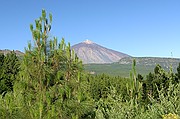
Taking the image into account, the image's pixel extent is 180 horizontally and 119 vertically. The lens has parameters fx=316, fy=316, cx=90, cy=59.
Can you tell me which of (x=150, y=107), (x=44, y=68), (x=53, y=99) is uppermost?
(x=44, y=68)

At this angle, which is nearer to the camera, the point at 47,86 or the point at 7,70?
the point at 47,86

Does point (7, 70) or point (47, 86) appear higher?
point (7, 70)

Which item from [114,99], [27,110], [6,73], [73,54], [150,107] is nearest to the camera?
[27,110]

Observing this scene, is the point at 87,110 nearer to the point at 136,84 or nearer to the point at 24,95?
the point at 24,95

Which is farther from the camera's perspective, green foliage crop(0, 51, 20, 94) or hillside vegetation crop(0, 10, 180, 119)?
green foliage crop(0, 51, 20, 94)

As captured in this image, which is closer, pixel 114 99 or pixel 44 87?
pixel 44 87

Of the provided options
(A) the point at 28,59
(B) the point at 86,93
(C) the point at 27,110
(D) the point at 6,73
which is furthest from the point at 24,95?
(D) the point at 6,73

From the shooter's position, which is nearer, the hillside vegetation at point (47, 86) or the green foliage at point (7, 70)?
the hillside vegetation at point (47, 86)

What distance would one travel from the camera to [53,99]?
29.8 ft

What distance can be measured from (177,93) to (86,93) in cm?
488

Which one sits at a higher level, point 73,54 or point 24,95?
point 73,54

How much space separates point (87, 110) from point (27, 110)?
5.63 feet

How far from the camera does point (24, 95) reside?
9.10 meters

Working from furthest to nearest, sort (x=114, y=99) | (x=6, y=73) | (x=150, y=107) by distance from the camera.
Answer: (x=6, y=73)
(x=114, y=99)
(x=150, y=107)
